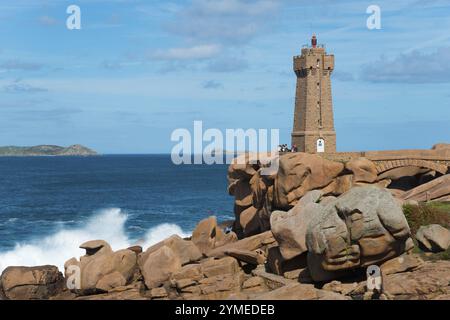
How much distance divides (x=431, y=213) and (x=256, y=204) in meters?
15.1

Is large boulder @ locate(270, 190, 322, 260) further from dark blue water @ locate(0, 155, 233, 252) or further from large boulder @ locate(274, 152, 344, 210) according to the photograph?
dark blue water @ locate(0, 155, 233, 252)

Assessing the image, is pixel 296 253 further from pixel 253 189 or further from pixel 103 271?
pixel 253 189

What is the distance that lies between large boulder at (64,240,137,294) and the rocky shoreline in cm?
5

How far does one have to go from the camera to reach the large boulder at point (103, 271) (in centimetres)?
2908

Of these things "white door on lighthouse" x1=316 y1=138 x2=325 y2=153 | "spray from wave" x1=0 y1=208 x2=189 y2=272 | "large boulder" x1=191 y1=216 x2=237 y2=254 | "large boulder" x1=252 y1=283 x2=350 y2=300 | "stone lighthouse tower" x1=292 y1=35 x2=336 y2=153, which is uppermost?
"stone lighthouse tower" x1=292 y1=35 x2=336 y2=153

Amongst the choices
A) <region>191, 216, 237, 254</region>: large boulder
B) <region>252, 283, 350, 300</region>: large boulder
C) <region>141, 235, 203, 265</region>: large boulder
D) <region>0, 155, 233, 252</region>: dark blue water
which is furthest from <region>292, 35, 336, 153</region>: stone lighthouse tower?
<region>252, 283, 350, 300</region>: large boulder

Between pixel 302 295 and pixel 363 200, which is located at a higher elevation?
pixel 363 200

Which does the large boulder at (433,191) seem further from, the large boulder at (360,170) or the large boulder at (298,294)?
the large boulder at (298,294)

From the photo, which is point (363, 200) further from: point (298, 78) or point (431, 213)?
point (298, 78)

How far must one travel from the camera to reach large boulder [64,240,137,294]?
1145 inches

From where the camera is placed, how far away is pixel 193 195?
298ft

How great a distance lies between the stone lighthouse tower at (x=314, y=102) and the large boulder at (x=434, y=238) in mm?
23560

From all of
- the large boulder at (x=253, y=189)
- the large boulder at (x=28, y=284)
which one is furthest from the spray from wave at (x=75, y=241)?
the large boulder at (x=28, y=284)
